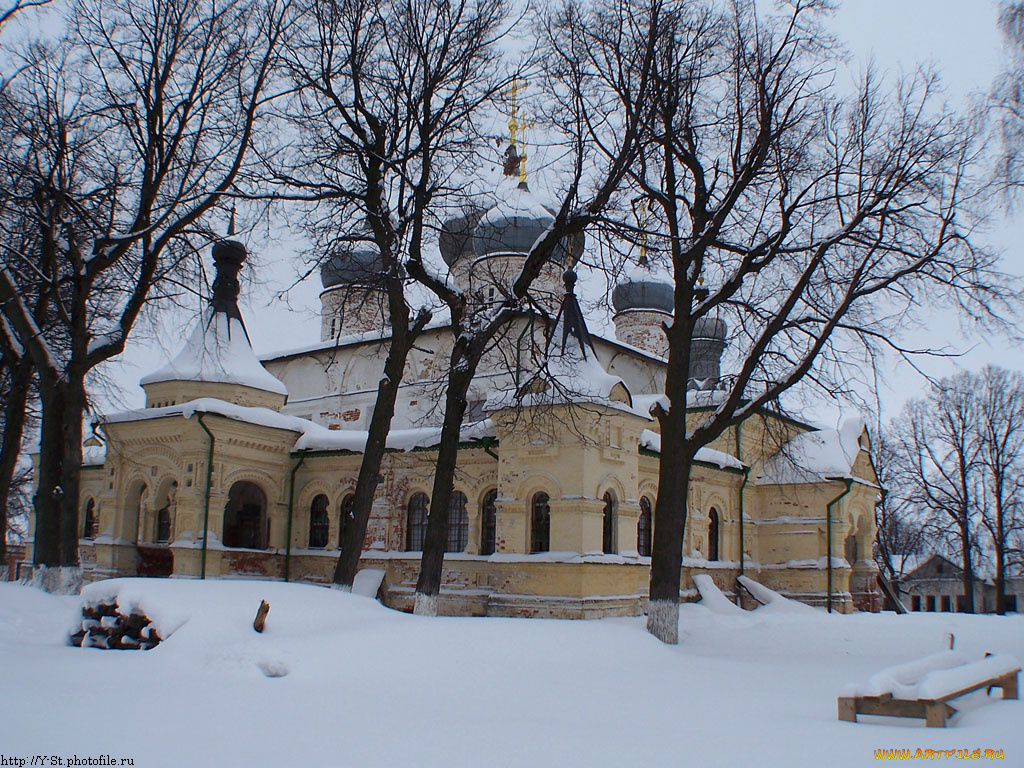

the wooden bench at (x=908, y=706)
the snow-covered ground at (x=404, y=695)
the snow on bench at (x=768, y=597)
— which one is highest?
the wooden bench at (x=908, y=706)

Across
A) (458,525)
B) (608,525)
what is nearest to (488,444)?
(458,525)

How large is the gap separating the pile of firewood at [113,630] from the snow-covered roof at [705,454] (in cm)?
1047

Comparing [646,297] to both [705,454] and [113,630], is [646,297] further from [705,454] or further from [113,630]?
[113,630]

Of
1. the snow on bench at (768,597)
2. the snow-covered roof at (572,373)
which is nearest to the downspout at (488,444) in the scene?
the snow-covered roof at (572,373)

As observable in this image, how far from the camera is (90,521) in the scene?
22.8m

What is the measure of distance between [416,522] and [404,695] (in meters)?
10.8

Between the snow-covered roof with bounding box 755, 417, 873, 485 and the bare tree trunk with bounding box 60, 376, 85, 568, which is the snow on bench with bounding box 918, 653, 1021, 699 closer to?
the bare tree trunk with bounding box 60, 376, 85, 568

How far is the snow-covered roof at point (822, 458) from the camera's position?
21750 mm

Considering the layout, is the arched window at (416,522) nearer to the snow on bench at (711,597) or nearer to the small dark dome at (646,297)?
the snow on bench at (711,597)

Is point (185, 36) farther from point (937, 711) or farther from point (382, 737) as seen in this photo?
point (937, 711)

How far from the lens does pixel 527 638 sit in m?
10.4

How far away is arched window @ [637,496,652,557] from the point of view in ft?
60.0

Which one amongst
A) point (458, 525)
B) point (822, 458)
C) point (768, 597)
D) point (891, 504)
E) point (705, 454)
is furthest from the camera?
point (891, 504)

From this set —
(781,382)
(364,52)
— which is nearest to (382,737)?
(781,382)
